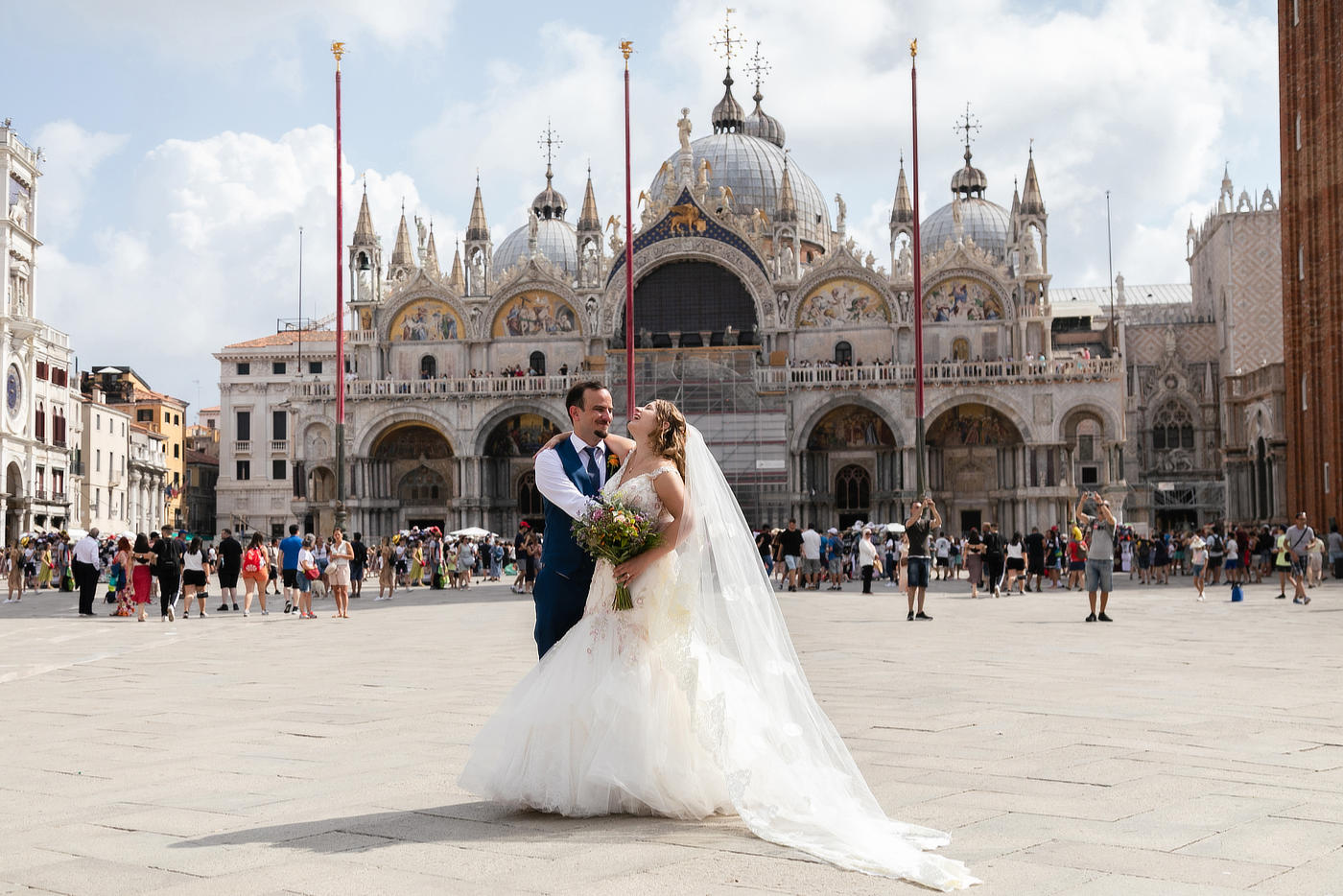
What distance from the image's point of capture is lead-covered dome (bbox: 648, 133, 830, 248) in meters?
60.7

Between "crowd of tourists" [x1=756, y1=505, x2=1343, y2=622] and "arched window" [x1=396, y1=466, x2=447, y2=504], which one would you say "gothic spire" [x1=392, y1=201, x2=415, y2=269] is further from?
"crowd of tourists" [x1=756, y1=505, x2=1343, y2=622]

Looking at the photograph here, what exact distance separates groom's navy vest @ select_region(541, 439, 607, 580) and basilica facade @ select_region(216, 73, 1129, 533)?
39.3 m

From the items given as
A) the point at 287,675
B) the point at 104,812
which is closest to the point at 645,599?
the point at 104,812

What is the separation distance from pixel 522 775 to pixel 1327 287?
34724 millimetres

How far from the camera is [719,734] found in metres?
5.76

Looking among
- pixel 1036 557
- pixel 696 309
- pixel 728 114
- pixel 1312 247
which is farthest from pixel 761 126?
pixel 1036 557

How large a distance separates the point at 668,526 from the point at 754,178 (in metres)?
56.6

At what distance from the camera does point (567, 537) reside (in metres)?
6.37

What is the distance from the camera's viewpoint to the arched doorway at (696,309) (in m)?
49.8

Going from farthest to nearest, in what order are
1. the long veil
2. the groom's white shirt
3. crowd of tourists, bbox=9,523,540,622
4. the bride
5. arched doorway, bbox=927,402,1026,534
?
arched doorway, bbox=927,402,1026,534 → crowd of tourists, bbox=9,523,540,622 → the groom's white shirt → the bride → the long veil

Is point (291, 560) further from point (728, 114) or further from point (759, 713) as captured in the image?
point (728, 114)

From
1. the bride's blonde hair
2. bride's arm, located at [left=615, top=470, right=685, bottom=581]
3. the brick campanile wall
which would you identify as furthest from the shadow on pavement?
the brick campanile wall

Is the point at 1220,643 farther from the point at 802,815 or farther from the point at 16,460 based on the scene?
the point at 16,460

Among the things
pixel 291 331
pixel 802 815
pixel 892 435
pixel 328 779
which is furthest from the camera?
pixel 291 331
